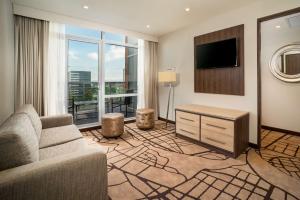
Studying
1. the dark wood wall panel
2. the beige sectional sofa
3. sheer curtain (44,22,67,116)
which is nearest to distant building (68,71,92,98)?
sheer curtain (44,22,67,116)

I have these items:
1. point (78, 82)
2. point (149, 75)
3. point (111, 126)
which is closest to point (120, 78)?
point (149, 75)

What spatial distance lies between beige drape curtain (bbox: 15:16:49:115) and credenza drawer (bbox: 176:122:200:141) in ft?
9.15

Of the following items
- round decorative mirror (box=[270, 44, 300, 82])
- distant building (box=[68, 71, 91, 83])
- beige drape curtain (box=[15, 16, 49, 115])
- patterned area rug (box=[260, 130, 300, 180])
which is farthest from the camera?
distant building (box=[68, 71, 91, 83])

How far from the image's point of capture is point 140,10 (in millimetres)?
3332

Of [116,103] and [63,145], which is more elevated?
[116,103]

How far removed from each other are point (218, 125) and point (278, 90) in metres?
2.30

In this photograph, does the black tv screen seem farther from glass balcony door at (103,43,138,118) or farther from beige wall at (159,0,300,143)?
glass balcony door at (103,43,138,118)

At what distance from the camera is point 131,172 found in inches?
90.5

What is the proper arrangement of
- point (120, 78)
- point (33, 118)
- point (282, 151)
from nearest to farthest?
point (33, 118) < point (282, 151) < point (120, 78)

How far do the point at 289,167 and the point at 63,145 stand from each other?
3.03 m

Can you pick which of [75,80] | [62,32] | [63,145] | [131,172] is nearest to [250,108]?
[131,172]

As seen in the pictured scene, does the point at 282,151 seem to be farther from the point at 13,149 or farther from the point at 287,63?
the point at 13,149

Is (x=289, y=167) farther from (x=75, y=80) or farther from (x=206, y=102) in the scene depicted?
(x=75, y=80)

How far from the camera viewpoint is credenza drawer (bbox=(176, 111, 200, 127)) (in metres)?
3.23
